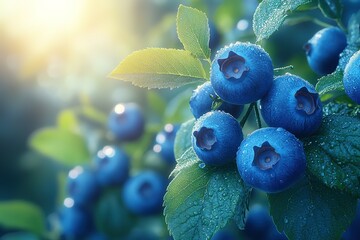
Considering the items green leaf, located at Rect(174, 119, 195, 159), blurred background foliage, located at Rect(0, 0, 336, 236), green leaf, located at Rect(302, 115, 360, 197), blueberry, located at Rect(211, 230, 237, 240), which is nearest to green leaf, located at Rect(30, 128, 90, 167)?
blurred background foliage, located at Rect(0, 0, 336, 236)

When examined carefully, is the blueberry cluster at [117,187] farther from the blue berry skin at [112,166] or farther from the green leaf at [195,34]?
the green leaf at [195,34]

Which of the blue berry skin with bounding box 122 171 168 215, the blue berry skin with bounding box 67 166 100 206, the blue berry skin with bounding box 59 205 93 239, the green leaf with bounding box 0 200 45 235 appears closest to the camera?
the blue berry skin with bounding box 122 171 168 215

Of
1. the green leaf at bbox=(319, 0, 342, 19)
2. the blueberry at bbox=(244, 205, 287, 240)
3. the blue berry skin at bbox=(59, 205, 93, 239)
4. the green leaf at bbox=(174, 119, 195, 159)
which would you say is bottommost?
the blueberry at bbox=(244, 205, 287, 240)

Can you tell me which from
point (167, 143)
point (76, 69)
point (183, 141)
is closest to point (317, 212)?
point (183, 141)

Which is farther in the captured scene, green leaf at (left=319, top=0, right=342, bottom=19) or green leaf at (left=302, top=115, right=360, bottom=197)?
green leaf at (left=319, top=0, right=342, bottom=19)

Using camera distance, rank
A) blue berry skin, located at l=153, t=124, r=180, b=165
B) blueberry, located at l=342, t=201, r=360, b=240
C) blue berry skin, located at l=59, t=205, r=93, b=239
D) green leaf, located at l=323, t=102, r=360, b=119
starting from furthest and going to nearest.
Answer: blue berry skin, located at l=59, t=205, r=93, b=239 → blue berry skin, located at l=153, t=124, r=180, b=165 → blueberry, located at l=342, t=201, r=360, b=240 → green leaf, located at l=323, t=102, r=360, b=119

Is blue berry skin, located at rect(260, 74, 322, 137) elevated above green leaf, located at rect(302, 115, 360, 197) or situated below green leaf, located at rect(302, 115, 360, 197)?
above

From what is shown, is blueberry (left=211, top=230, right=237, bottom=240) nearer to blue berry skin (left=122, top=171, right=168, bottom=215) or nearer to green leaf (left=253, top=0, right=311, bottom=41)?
blue berry skin (left=122, top=171, right=168, bottom=215)

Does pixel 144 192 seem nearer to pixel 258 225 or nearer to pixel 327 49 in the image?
pixel 258 225
